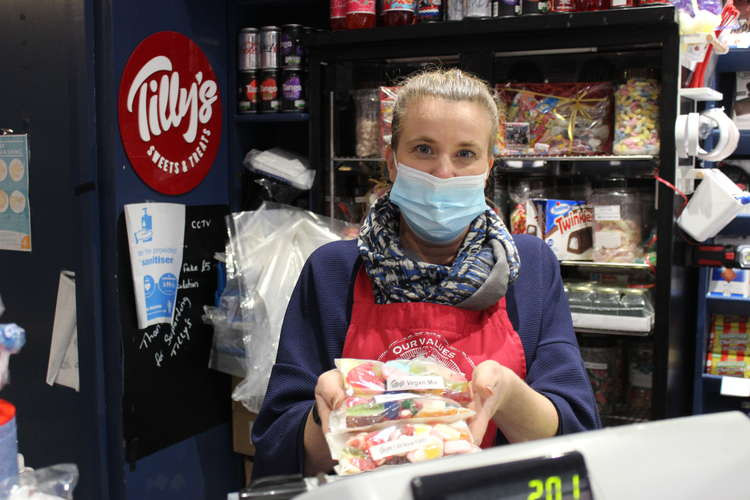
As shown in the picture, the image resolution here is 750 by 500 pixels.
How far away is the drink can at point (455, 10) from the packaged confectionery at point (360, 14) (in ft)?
1.10

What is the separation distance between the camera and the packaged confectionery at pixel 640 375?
3.13m

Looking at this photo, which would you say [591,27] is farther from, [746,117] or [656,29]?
[746,117]

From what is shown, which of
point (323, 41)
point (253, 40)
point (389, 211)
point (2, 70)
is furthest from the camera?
point (253, 40)

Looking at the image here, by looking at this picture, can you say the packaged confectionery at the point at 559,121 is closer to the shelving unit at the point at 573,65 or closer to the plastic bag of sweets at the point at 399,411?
the shelving unit at the point at 573,65

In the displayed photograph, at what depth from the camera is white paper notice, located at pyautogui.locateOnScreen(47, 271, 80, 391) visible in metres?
2.83

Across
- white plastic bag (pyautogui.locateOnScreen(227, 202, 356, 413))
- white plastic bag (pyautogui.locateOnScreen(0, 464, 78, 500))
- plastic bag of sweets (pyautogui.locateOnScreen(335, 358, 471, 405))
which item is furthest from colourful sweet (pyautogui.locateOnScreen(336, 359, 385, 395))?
white plastic bag (pyautogui.locateOnScreen(227, 202, 356, 413))

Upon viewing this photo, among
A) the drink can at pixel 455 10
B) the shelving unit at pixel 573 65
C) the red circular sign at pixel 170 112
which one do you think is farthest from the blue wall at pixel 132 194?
the drink can at pixel 455 10

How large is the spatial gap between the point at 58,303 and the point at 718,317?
9.79 feet

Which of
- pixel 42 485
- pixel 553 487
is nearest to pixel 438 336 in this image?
pixel 42 485

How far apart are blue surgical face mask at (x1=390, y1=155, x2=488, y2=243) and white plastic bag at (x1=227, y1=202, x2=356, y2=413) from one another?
4.50 feet

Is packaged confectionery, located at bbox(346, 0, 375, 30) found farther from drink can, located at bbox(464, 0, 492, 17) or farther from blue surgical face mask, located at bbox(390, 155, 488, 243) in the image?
blue surgical face mask, located at bbox(390, 155, 488, 243)

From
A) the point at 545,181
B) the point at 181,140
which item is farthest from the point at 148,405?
the point at 545,181

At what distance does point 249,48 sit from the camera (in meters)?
3.38

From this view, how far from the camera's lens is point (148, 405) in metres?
2.95
